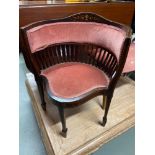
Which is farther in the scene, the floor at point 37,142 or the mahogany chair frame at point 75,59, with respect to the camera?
the floor at point 37,142

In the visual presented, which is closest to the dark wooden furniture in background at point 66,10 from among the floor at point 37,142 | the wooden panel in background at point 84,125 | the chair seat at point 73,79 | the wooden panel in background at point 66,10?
the wooden panel in background at point 66,10

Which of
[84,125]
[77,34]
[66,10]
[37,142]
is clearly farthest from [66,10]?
[37,142]

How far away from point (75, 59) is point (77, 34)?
21 centimetres

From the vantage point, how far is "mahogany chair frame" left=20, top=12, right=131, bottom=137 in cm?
93

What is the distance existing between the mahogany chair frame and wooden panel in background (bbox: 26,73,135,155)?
0.06m

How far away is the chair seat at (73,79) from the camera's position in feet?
3.14

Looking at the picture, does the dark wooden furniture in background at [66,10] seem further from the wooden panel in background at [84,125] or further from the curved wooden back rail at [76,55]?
the wooden panel in background at [84,125]

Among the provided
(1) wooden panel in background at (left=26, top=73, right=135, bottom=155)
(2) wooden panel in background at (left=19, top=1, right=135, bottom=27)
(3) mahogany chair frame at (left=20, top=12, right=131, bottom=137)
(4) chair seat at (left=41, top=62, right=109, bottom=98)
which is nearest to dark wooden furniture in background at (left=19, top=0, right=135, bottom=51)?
(2) wooden panel in background at (left=19, top=1, right=135, bottom=27)

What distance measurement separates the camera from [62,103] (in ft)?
2.95

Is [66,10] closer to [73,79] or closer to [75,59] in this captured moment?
[75,59]

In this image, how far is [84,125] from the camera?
1171mm

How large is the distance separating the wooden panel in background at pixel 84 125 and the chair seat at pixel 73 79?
317mm

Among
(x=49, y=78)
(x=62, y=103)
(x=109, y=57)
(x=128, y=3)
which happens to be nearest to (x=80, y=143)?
(x=62, y=103)
